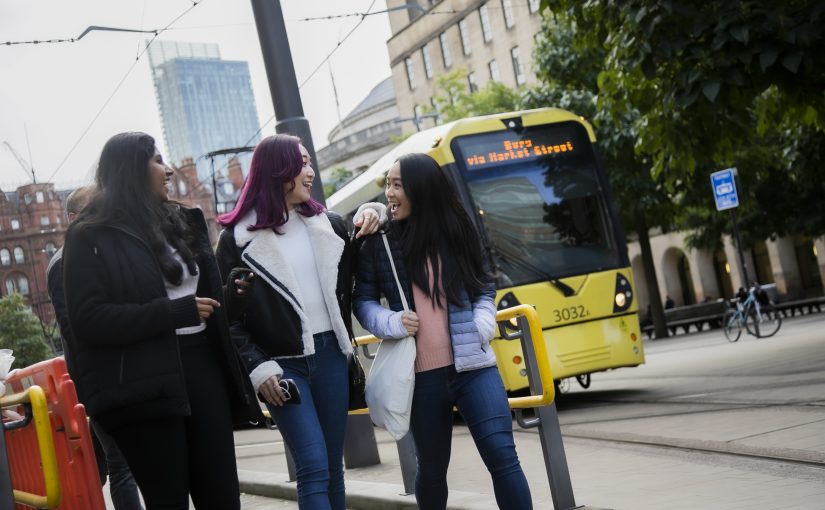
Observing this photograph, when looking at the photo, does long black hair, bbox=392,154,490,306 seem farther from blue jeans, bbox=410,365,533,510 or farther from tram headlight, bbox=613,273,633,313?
tram headlight, bbox=613,273,633,313

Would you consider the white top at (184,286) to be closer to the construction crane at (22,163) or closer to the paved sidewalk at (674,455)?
the paved sidewalk at (674,455)

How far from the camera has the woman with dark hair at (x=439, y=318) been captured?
15.5 feet

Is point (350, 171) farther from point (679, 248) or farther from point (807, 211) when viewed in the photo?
point (807, 211)

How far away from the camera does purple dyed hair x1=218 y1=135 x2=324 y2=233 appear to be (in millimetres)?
4730

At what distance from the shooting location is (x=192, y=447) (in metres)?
4.13

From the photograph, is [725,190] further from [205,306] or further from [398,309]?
[205,306]

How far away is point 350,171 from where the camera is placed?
74875 mm

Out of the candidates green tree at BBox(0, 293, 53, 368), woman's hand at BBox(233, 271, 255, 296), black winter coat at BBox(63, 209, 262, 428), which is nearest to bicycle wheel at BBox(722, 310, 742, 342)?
woman's hand at BBox(233, 271, 255, 296)

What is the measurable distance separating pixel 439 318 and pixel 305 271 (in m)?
0.59

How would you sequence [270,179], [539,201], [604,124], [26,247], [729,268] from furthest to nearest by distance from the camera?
[26,247], [729,268], [604,124], [539,201], [270,179]

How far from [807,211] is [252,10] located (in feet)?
89.9

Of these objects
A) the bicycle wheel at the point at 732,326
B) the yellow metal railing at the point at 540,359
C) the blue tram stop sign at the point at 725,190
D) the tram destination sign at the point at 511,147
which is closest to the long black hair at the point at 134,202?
the yellow metal railing at the point at 540,359

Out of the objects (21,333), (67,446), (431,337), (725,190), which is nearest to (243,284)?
(431,337)

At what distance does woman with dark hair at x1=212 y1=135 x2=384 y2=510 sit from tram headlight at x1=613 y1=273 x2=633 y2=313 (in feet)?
27.2
